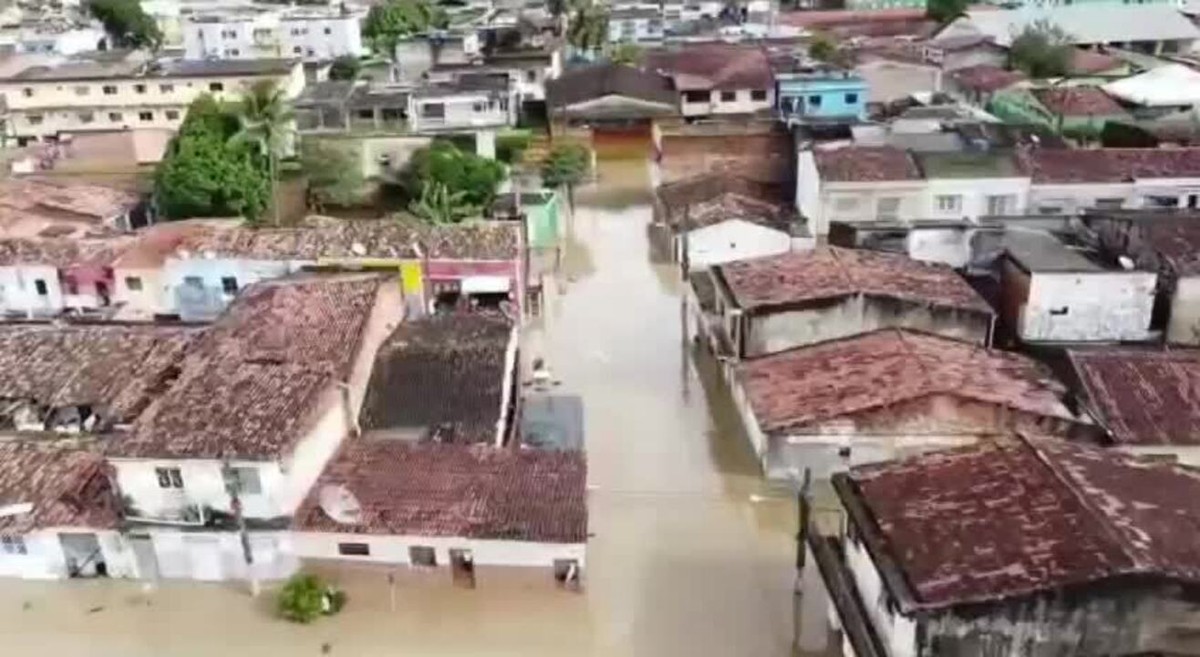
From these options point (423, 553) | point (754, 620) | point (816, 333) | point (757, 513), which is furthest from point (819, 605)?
point (816, 333)

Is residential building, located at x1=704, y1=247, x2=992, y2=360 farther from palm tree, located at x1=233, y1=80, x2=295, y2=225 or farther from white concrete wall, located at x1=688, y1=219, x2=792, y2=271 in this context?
palm tree, located at x1=233, y1=80, x2=295, y2=225

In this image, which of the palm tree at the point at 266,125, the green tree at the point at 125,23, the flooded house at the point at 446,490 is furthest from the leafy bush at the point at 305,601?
the green tree at the point at 125,23

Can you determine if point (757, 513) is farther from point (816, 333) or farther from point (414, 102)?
point (414, 102)

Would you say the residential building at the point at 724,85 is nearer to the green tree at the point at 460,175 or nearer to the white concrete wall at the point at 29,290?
the green tree at the point at 460,175

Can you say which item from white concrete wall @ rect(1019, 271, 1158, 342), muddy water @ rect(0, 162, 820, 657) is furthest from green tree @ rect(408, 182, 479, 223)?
white concrete wall @ rect(1019, 271, 1158, 342)

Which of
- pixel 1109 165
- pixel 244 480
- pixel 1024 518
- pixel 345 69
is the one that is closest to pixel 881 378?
pixel 1024 518
